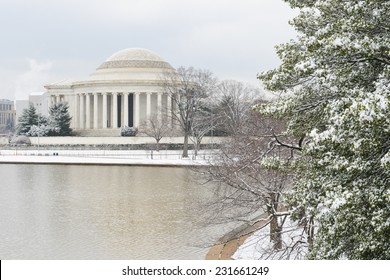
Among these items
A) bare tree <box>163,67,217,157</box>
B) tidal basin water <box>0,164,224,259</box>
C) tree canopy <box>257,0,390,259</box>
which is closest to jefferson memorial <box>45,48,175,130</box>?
bare tree <box>163,67,217,157</box>

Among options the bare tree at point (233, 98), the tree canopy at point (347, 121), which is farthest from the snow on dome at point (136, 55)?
the tree canopy at point (347, 121)

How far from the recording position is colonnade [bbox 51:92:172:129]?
8569 centimetres

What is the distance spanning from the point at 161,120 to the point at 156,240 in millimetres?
54956

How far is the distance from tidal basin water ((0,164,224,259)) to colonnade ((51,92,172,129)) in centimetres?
5124

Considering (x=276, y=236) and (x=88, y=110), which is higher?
(x=88, y=110)

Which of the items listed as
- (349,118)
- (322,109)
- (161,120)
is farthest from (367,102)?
(161,120)

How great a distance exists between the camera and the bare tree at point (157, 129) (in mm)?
64231

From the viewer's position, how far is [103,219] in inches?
826

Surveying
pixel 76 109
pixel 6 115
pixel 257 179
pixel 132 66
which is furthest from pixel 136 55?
pixel 6 115

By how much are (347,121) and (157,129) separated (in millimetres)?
59334

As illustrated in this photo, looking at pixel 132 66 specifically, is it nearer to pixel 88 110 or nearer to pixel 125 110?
pixel 125 110

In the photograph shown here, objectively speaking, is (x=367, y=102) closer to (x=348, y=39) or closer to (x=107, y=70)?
(x=348, y=39)

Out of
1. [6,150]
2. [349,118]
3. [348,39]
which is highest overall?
[348,39]

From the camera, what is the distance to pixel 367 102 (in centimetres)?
656
